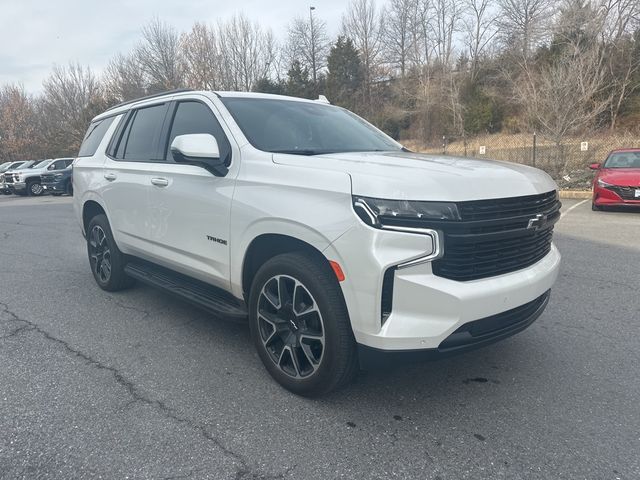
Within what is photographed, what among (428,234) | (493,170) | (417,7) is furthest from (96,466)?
(417,7)

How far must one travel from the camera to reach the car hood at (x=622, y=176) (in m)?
9.77

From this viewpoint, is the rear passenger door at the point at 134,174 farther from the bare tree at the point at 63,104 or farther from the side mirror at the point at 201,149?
the bare tree at the point at 63,104

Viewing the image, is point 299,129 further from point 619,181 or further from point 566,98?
point 566,98

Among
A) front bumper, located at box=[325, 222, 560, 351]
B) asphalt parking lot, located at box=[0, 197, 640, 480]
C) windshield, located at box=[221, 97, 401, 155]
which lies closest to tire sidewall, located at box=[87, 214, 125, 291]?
asphalt parking lot, located at box=[0, 197, 640, 480]

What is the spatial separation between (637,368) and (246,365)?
2744 mm

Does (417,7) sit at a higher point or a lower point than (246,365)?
higher

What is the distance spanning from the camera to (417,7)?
42969 mm

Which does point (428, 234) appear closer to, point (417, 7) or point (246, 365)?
point (246, 365)

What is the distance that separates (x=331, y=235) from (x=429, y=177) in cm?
60

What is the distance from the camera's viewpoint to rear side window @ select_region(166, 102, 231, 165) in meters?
3.32

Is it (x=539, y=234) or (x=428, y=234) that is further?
(x=539, y=234)

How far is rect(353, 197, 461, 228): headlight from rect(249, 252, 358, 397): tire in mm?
456

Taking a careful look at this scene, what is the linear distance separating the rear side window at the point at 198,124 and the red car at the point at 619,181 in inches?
384

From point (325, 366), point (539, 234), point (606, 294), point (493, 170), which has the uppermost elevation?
point (493, 170)
